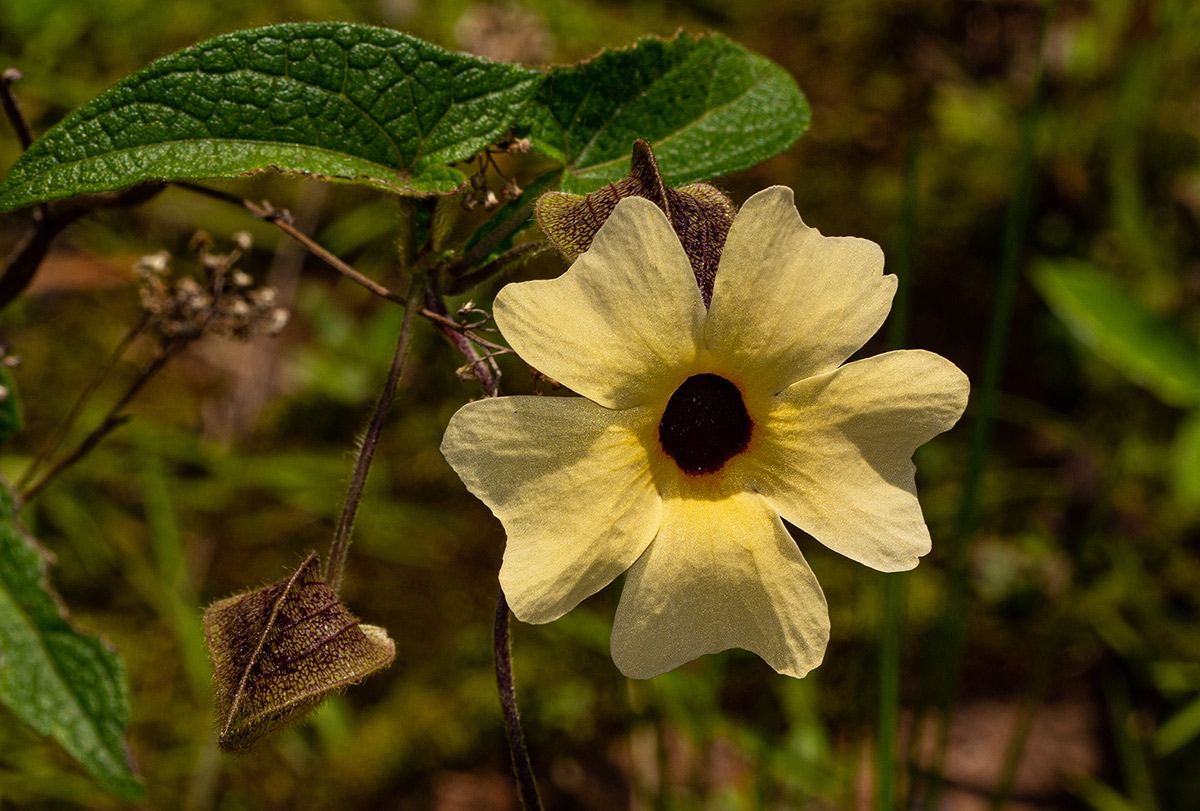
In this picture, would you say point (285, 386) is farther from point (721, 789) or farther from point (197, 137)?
point (197, 137)

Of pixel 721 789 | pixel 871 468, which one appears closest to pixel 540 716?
pixel 721 789

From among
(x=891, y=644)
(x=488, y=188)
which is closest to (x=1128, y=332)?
(x=891, y=644)

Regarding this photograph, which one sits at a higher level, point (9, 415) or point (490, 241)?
point (490, 241)

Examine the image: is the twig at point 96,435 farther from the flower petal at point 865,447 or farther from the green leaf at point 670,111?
the flower petal at point 865,447

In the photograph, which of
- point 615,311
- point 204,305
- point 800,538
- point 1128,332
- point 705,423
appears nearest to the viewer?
point 615,311

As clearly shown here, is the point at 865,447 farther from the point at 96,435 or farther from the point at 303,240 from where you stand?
the point at 96,435
